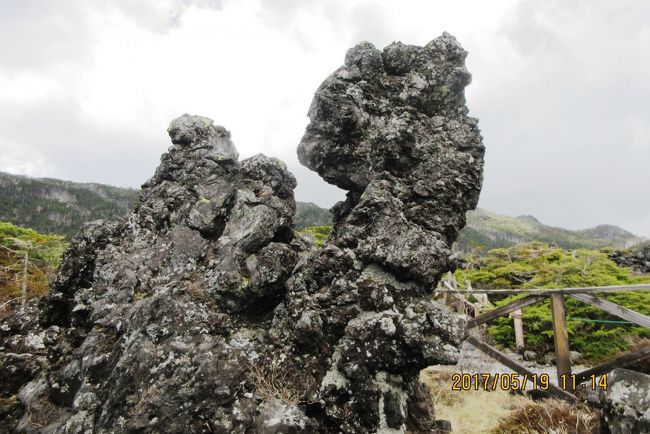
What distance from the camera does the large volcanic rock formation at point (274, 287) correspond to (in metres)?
5.63

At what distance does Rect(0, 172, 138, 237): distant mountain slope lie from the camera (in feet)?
366

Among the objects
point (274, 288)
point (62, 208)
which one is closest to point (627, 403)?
point (274, 288)

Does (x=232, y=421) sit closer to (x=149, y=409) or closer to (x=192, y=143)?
(x=149, y=409)

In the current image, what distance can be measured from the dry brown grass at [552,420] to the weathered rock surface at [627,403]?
53cm

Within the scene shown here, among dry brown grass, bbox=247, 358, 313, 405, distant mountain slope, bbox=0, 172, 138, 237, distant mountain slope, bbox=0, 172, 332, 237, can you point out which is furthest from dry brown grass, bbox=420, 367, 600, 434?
distant mountain slope, bbox=0, 172, 138, 237

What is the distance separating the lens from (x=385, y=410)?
564 cm

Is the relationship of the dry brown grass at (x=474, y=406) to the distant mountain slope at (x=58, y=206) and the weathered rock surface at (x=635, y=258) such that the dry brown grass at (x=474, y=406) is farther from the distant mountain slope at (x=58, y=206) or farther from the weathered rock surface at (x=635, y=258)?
the distant mountain slope at (x=58, y=206)

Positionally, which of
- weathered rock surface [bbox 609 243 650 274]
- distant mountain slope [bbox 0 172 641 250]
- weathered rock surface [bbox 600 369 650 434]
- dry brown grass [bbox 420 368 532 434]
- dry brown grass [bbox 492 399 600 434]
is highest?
distant mountain slope [bbox 0 172 641 250]

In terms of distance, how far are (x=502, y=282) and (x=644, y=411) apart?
2474cm

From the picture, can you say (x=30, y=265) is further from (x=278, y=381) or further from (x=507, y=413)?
(x=507, y=413)

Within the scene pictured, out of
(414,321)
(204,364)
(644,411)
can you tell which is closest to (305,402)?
(204,364)
